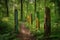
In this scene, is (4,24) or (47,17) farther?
(4,24)

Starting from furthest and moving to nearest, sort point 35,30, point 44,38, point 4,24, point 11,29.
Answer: point 4,24
point 11,29
point 35,30
point 44,38

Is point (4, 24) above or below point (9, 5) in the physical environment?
below

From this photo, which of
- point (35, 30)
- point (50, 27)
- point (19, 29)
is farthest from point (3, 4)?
point (50, 27)

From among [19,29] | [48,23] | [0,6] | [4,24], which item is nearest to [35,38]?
[48,23]

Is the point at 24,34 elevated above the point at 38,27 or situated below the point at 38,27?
below

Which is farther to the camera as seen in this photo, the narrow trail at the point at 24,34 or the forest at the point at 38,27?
the narrow trail at the point at 24,34

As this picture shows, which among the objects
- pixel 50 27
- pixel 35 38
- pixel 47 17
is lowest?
pixel 35 38

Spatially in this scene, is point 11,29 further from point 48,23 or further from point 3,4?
point 3,4

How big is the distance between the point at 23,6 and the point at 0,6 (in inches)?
79.0

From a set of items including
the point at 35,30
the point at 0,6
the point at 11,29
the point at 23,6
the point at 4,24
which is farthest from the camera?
the point at 23,6

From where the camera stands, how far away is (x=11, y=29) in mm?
6719

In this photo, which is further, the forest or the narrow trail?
the narrow trail

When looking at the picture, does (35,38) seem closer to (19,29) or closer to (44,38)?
(44,38)

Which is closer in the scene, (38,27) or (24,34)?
(38,27)
